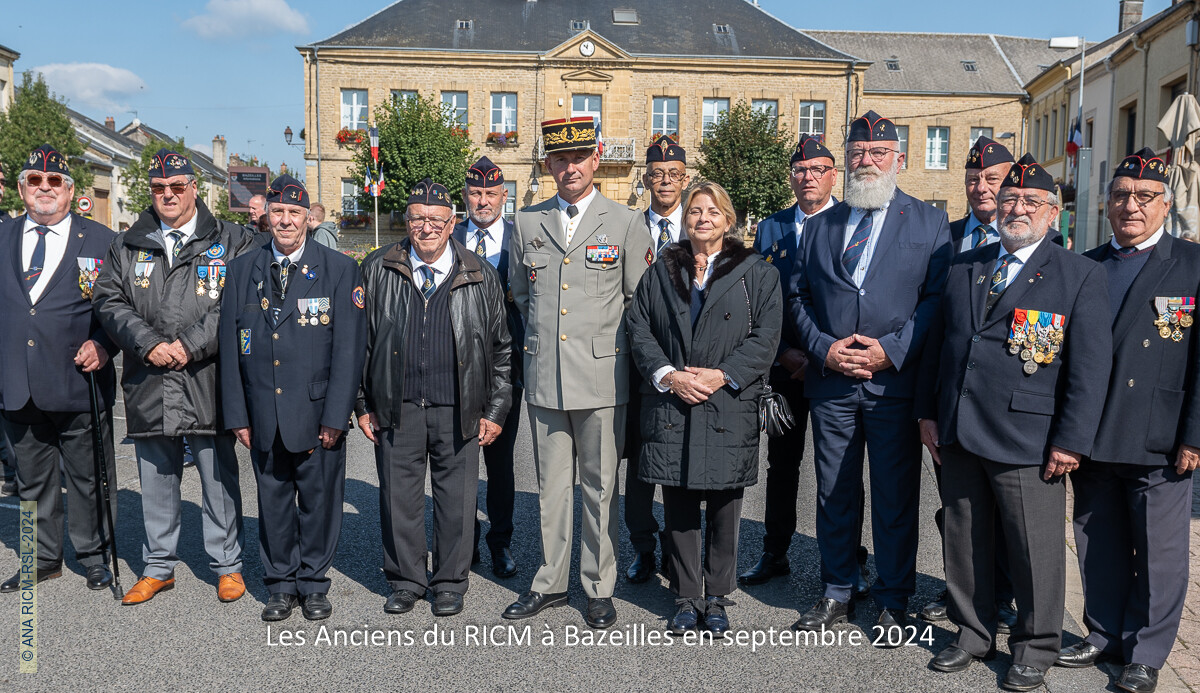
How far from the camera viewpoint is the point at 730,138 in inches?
1410

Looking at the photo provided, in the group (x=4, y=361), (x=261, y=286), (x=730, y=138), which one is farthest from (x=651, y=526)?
(x=730, y=138)

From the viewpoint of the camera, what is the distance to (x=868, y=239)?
4.61m

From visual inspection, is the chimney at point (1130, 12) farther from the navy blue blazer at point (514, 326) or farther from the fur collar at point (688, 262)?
the fur collar at point (688, 262)

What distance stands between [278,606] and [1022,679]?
133 inches

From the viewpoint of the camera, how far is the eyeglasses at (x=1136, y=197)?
3943 mm

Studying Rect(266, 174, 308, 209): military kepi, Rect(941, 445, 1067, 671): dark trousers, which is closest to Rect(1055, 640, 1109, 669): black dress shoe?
Rect(941, 445, 1067, 671): dark trousers

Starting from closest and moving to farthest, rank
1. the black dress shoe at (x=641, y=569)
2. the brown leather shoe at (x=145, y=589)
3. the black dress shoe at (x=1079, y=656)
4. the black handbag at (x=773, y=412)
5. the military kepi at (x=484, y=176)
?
the black dress shoe at (x=1079, y=656) → the black handbag at (x=773, y=412) → the brown leather shoe at (x=145, y=589) → the black dress shoe at (x=641, y=569) → the military kepi at (x=484, y=176)

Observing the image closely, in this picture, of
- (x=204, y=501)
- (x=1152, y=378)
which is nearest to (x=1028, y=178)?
(x=1152, y=378)

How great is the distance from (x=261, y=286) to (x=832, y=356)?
9.13 feet

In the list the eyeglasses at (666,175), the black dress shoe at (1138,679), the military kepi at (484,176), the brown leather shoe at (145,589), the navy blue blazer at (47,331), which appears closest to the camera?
the black dress shoe at (1138,679)

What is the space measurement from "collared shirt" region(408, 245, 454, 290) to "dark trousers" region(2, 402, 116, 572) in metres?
2.02

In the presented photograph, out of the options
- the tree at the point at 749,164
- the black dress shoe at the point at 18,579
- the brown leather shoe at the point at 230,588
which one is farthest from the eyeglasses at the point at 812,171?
the tree at the point at 749,164

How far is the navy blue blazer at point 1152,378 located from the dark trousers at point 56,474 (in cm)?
502

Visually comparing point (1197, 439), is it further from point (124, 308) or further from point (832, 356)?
point (124, 308)
